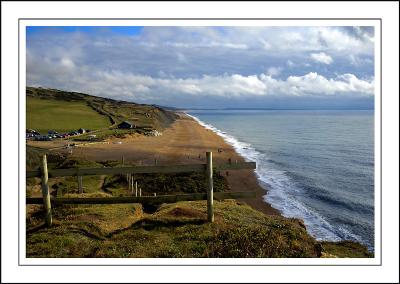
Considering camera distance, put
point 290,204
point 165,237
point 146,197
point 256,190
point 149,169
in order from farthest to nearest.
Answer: point 256,190 < point 290,204 < point 149,169 < point 146,197 < point 165,237

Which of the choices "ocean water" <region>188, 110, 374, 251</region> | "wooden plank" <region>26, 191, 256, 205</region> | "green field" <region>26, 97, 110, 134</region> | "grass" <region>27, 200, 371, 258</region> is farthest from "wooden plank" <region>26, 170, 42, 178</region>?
"green field" <region>26, 97, 110, 134</region>

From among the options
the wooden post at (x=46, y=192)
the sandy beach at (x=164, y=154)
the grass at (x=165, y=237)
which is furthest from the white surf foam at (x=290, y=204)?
the wooden post at (x=46, y=192)

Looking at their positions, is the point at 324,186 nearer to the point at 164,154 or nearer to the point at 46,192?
the point at 164,154

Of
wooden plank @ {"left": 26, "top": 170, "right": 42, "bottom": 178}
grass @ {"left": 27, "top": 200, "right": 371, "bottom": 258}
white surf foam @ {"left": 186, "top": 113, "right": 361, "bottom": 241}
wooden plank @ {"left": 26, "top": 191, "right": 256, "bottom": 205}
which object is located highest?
wooden plank @ {"left": 26, "top": 170, "right": 42, "bottom": 178}

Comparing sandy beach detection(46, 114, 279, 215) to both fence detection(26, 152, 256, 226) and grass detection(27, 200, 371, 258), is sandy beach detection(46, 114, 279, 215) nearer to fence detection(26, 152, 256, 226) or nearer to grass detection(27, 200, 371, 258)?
grass detection(27, 200, 371, 258)

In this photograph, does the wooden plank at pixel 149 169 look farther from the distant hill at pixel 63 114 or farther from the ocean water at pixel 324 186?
the distant hill at pixel 63 114

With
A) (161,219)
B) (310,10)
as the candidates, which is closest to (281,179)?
(161,219)

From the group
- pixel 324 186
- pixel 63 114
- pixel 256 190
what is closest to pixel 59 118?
pixel 63 114

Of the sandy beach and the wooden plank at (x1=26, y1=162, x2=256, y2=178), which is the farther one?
the sandy beach
